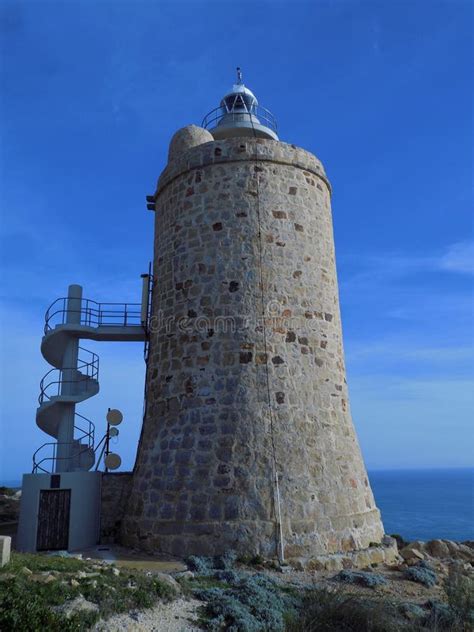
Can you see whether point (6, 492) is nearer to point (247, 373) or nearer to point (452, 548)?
point (247, 373)

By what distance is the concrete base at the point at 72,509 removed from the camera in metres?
10.5

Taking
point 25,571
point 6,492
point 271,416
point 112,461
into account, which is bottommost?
point 25,571

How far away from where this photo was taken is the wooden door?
10.4 m

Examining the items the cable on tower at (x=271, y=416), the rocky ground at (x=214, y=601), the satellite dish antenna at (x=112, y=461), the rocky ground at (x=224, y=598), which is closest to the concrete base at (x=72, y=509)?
the satellite dish antenna at (x=112, y=461)

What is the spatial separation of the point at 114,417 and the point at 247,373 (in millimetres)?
4340

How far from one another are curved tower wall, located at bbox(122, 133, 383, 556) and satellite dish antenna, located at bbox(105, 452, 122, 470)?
118 centimetres

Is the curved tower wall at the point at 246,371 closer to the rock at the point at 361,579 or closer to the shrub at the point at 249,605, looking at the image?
Answer: the rock at the point at 361,579

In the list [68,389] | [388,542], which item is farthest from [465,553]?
[68,389]

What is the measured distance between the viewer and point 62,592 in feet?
19.3

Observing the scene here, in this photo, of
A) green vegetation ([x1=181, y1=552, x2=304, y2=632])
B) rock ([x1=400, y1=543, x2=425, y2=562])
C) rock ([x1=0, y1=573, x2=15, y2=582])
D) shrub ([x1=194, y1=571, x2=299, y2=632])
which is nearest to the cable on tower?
green vegetation ([x1=181, y1=552, x2=304, y2=632])

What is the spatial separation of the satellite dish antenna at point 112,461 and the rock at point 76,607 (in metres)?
6.30

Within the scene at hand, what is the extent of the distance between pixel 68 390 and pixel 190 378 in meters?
3.77

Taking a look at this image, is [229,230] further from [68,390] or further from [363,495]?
[363,495]

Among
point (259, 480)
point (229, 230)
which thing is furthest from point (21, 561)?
point (229, 230)
